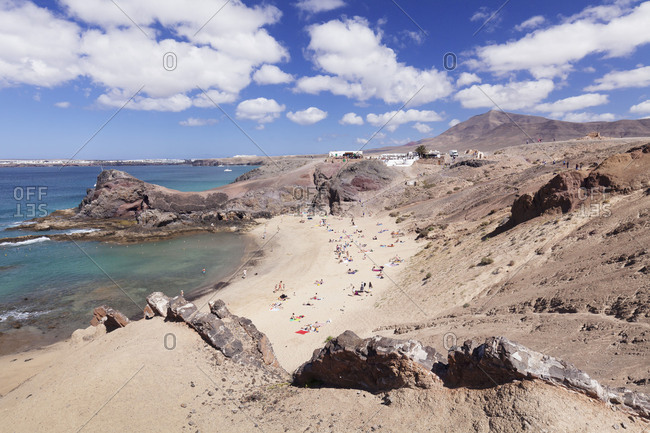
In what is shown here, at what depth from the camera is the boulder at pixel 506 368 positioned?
16.3 ft

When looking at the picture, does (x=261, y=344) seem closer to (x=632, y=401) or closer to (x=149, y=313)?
(x=149, y=313)

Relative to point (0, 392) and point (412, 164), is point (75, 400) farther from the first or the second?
point (412, 164)

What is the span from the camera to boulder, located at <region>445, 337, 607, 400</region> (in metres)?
4.98

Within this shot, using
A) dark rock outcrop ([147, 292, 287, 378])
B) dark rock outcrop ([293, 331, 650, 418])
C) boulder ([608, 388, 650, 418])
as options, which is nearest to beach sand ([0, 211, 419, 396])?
dark rock outcrop ([147, 292, 287, 378])

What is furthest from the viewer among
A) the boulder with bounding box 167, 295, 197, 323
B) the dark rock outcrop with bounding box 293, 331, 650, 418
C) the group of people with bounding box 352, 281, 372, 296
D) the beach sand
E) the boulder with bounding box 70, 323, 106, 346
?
the group of people with bounding box 352, 281, 372, 296

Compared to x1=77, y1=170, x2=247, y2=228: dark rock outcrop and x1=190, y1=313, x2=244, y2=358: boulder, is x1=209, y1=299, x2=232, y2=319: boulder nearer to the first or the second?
x1=190, y1=313, x2=244, y2=358: boulder

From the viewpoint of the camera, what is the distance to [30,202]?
70812 millimetres

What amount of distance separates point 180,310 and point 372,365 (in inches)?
233

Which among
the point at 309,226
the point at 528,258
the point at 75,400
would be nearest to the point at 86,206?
the point at 309,226

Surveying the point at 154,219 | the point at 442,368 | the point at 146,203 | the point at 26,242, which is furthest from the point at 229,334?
the point at 146,203

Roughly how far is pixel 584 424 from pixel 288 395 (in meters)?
5.42

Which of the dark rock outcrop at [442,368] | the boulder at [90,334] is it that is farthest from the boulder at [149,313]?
the dark rock outcrop at [442,368]

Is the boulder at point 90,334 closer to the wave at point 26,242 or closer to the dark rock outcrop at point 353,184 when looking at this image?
the wave at point 26,242

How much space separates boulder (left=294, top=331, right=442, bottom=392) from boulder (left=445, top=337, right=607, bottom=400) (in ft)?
1.89
